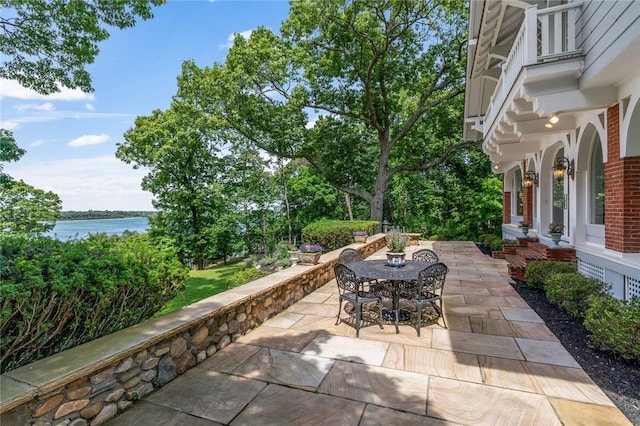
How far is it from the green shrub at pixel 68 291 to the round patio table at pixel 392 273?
8.25 feet

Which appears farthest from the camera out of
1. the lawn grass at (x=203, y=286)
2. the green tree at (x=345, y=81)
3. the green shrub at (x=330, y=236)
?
the green tree at (x=345, y=81)

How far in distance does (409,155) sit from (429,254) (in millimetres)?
11631

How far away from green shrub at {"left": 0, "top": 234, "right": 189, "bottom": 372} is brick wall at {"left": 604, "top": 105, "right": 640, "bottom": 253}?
5.78 metres

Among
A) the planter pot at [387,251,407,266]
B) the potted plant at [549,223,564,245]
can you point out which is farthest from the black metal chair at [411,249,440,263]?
the potted plant at [549,223,564,245]

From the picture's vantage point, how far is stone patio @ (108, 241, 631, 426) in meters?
2.30

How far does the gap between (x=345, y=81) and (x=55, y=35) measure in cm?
1109

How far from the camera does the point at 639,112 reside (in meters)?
3.75

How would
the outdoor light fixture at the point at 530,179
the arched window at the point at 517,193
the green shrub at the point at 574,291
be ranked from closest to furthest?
the green shrub at the point at 574,291, the outdoor light fixture at the point at 530,179, the arched window at the point at 517,193

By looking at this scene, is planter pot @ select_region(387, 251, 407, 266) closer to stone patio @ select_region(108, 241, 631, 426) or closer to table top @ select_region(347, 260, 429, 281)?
table top @ select_region(347, 260, 429, 281)

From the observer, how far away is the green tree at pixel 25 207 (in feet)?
30.2

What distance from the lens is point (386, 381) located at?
2770mm

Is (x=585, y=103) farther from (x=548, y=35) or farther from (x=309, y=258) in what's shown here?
(x=309, y=258)

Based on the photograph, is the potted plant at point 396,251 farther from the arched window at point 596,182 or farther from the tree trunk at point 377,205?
the tree trunk at point 377,205

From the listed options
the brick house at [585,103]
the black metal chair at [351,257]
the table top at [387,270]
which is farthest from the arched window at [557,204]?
the black metal chair at [351,257]
